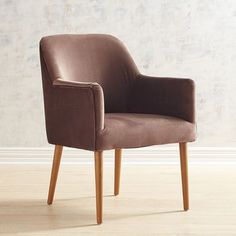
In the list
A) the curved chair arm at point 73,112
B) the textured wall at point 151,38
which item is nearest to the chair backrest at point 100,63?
the curved chair arm at point 73,112

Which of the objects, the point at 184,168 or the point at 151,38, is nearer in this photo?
the point at 184,168

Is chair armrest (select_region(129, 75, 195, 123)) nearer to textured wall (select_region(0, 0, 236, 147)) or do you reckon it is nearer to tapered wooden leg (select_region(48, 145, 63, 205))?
tapered wooden leg (select_region(48, 145, 63, 205))

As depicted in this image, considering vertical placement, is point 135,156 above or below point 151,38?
below

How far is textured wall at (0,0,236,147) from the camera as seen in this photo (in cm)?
399

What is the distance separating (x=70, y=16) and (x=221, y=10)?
928mm

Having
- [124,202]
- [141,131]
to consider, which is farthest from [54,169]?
[141,131]

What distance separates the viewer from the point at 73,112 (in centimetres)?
286

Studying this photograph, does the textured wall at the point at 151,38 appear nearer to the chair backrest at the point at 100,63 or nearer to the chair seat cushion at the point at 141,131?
the chair backrest at the point at 100,63

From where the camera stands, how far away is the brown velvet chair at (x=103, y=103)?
2773 mm

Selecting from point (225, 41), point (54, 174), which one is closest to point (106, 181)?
point (54, 174)

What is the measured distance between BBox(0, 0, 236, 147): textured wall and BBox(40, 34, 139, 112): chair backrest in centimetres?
66

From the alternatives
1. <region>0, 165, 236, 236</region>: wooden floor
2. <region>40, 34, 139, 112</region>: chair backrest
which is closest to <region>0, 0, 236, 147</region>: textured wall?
<region>0, 165, 236, 236</region>: wooden floor

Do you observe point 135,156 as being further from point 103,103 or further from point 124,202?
point 103,103

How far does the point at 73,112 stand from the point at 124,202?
60cm
